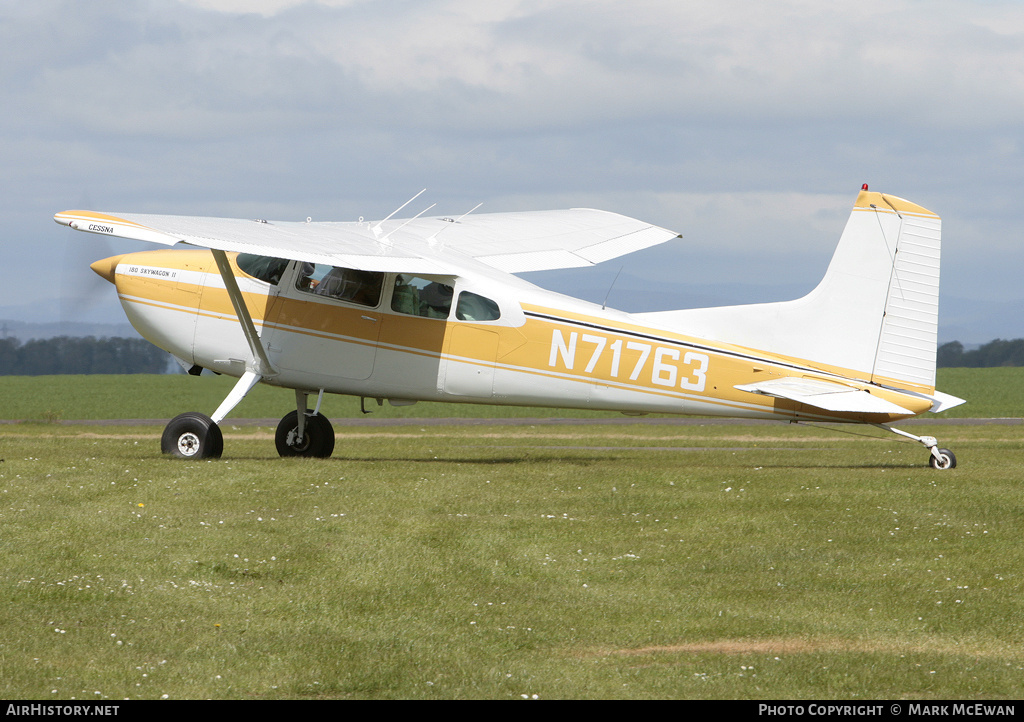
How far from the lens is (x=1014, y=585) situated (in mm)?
8289

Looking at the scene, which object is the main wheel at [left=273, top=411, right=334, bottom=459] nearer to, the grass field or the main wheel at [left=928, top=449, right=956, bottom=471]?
the grass field

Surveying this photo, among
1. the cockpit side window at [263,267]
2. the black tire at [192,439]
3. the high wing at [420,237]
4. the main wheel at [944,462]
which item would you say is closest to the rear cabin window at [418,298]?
the high wing at [420,237]

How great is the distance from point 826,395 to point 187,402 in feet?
102

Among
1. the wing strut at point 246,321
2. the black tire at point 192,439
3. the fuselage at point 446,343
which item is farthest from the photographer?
the black tire at point 192,439

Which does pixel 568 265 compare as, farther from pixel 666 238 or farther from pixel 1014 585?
pixel 1014 585

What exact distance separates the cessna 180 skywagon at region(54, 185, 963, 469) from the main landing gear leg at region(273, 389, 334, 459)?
1.79 feet

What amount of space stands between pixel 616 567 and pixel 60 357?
76907mm

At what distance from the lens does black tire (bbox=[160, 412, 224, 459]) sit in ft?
47.0

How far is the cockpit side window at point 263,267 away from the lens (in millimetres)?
14859

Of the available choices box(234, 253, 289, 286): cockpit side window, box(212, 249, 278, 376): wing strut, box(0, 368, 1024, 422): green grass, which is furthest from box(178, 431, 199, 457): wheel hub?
box(0, 368, 1024, 422): green grass

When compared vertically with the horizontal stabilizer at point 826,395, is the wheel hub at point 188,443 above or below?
below

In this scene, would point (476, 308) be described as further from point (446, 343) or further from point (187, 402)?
point (187, 402)

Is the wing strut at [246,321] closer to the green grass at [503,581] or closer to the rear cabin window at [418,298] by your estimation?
the green grass at [503,581]

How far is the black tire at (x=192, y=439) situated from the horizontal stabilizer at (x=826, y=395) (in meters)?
6.85
